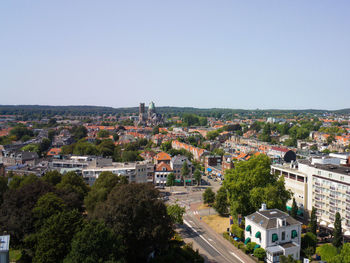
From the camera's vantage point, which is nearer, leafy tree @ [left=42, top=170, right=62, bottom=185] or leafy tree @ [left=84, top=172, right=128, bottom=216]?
leafy tree @ [left=84, top=172, right=128, bottom=216]

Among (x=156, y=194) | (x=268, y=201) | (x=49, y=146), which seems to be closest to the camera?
(x=156, y=194)

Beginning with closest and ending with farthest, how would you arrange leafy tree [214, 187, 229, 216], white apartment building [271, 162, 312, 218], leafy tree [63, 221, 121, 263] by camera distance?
leafy tree [63, 221, 121, 263] → white apartment building [271, 162, 312, 218] → leafy tree [214, 187, 229, 216]

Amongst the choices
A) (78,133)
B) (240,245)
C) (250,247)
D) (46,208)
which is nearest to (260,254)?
(250,247)

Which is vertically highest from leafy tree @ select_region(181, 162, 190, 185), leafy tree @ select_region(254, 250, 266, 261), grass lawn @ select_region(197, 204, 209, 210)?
leafy tree @ select_region(181, 162, 190, 185)

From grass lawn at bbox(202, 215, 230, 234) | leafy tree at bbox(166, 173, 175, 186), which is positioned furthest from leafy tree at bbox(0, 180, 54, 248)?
leafy tree at bbox(166, 173, 175, 186)

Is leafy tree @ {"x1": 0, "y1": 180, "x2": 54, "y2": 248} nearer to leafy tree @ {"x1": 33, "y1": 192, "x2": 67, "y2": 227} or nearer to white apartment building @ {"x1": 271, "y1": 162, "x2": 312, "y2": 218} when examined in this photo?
leafy tree @ {"x1": 33, "y1": 192, "x2": 67, "y2": 227}

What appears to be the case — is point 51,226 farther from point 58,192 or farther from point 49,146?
point 49,146

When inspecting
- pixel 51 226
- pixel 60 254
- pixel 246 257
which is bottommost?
pixel 246 257

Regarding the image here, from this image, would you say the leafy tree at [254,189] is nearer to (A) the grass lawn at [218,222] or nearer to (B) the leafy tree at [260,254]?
(A) the grass lawn at [218,222]

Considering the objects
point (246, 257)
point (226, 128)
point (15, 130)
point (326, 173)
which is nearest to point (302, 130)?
point (226, 128)
